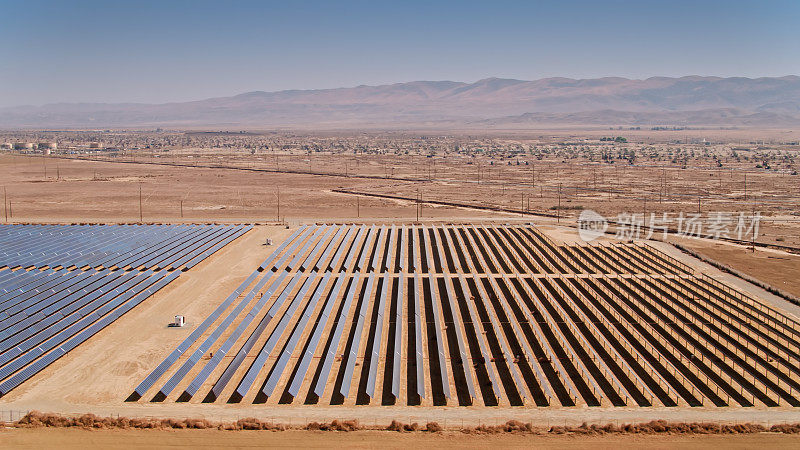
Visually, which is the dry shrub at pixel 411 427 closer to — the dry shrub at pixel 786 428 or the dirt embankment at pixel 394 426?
the dirt embankment at pixel 394 426

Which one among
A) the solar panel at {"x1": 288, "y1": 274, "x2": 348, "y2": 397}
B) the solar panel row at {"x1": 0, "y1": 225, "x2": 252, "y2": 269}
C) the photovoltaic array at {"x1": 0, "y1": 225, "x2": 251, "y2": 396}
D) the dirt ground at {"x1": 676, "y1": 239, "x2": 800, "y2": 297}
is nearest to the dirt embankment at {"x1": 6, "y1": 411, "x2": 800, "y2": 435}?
the solar panel at {"x1": 288, "y1": 274, "x2": 348, "y2": 397}

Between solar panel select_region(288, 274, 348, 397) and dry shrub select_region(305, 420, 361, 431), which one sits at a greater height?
solar panel select_region(288, 274, 348, 397)

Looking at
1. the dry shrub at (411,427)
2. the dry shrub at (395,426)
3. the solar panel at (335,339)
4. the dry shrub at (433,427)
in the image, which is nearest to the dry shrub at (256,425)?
the solar panel at (335,339)

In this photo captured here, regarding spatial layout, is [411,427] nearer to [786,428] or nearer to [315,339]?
[315,339]

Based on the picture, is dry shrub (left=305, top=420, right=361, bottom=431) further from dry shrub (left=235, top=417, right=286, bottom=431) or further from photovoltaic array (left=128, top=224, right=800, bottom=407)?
photovoltaic array (left=128, top=224, right=800, bottom=407)

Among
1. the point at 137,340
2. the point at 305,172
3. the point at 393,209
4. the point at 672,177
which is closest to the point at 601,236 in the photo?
the point at 393,209

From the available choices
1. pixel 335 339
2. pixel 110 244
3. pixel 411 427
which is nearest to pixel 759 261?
pixel 335 339
